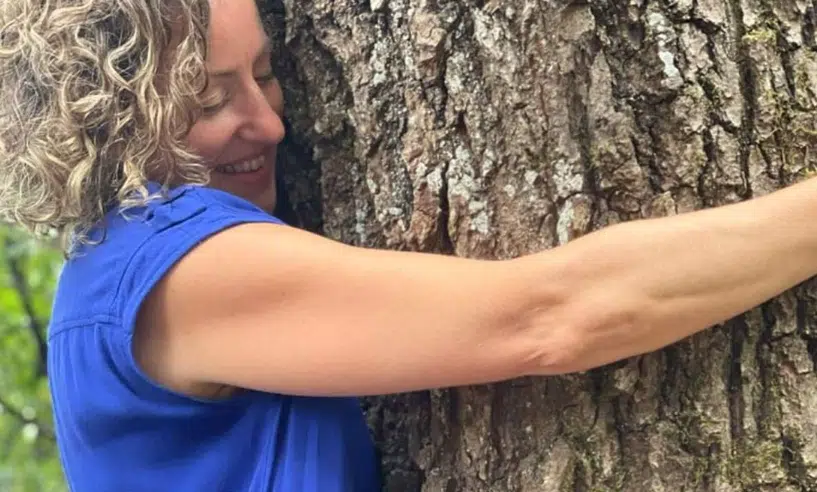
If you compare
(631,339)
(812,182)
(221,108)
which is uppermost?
(221,108)

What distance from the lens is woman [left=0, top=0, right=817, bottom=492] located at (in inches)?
54.1

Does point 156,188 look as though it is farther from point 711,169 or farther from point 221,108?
point 711,169

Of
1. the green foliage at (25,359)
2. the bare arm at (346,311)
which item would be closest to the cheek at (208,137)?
the bare arm at (346,311)

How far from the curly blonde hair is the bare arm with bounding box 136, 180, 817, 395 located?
1.04ft

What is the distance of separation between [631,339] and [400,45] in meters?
0.65

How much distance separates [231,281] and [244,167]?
1.83 ft

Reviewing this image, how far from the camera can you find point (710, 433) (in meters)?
1.54

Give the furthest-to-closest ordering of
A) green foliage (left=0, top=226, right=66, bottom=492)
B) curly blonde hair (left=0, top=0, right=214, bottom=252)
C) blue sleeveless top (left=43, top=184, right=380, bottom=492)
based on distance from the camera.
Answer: green foliage (left=0, top=226, right=66, bottom=492) < curly blonde hair (left=0, top=0, right=214, bottom=252) < blue sleeveless top (left=43, top=184, right=380, bottom=492)

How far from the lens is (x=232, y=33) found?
1767mm

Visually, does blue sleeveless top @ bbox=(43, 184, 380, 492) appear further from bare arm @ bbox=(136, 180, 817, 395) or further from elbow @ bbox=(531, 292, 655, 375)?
elbow @ bbox=(531, 292, 655, 375)

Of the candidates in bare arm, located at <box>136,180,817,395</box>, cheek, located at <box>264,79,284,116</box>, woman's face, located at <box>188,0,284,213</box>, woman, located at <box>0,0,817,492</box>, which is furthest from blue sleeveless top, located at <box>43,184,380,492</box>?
cheek, located at <box>264,79,284,116</box>

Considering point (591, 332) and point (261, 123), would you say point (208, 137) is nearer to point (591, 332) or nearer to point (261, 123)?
point (261, 123)

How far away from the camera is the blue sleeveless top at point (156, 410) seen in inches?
59.3

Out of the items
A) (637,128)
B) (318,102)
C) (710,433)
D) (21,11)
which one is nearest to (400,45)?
(318,102)
